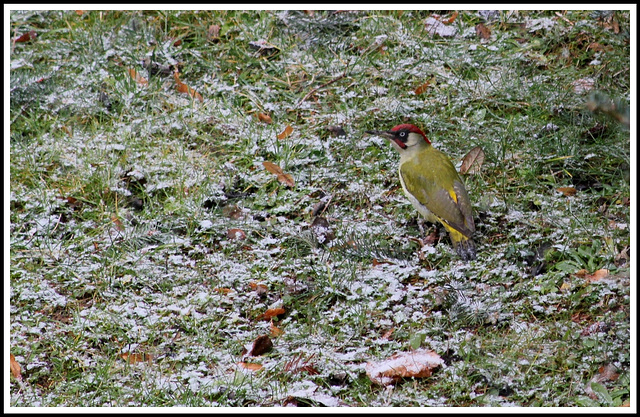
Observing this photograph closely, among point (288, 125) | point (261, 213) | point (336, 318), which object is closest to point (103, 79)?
point (288, 125)

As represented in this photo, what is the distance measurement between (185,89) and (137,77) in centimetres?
48

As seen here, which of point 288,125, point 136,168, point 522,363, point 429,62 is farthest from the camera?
point 429,62

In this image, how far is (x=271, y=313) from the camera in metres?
4.30

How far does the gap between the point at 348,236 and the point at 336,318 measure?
2.51ft

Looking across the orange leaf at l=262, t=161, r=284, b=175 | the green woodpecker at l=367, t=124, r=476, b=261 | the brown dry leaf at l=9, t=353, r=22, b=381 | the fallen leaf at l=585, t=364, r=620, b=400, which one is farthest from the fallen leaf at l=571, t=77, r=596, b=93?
the brown dry leaf at l=9, t=353, r=22, b=381

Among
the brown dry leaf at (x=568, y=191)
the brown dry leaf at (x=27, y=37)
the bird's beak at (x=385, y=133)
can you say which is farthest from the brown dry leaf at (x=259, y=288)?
the brown dry leaf at (x=27, y=37)

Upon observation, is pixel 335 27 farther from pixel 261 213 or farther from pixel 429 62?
pixel 261 213

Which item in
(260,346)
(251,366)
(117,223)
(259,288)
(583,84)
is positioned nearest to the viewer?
(251,366)

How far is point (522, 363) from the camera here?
374 centimetres

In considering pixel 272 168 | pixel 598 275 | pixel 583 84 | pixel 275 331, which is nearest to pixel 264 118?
pixel 272 168

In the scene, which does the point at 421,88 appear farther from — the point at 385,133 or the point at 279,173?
the point at 279,173

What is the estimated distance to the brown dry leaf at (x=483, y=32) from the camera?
6.39 metres

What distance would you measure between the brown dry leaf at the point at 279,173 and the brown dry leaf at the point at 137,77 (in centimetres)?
159

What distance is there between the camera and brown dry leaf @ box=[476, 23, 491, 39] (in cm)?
639
